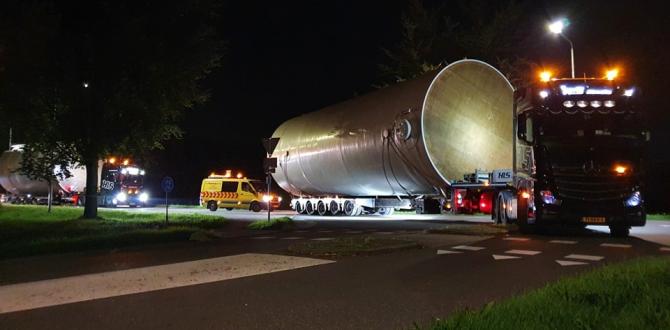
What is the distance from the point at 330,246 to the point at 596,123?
746 cm

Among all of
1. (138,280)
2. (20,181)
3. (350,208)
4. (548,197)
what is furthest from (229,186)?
(138,280)

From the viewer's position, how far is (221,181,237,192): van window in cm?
3750

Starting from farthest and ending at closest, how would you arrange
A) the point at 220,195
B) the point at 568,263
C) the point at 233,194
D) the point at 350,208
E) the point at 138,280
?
1. the point at 220,195
2. the point at 233,194
3. the point at 350,208
4. the point at 568,263
5. the point at 138,280

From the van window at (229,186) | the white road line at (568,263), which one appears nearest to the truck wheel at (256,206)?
the van window at (229,186)

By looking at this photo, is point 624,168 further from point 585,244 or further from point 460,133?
point 460,133

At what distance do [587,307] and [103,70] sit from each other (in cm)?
1855

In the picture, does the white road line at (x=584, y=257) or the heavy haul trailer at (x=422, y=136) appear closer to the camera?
the white road line at (x=584, y=257)

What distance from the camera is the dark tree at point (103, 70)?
64.9ft

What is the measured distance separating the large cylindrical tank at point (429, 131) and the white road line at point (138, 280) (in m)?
10.7

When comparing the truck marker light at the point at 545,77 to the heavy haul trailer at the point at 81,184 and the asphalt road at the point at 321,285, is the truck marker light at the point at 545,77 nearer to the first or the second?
the asphalt road at the point at 321,285

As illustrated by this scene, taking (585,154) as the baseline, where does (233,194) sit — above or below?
below

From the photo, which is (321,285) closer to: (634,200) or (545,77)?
(634,200)

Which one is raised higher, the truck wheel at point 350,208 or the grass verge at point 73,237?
the truck wheel at point 350,208

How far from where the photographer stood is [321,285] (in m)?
8.15
